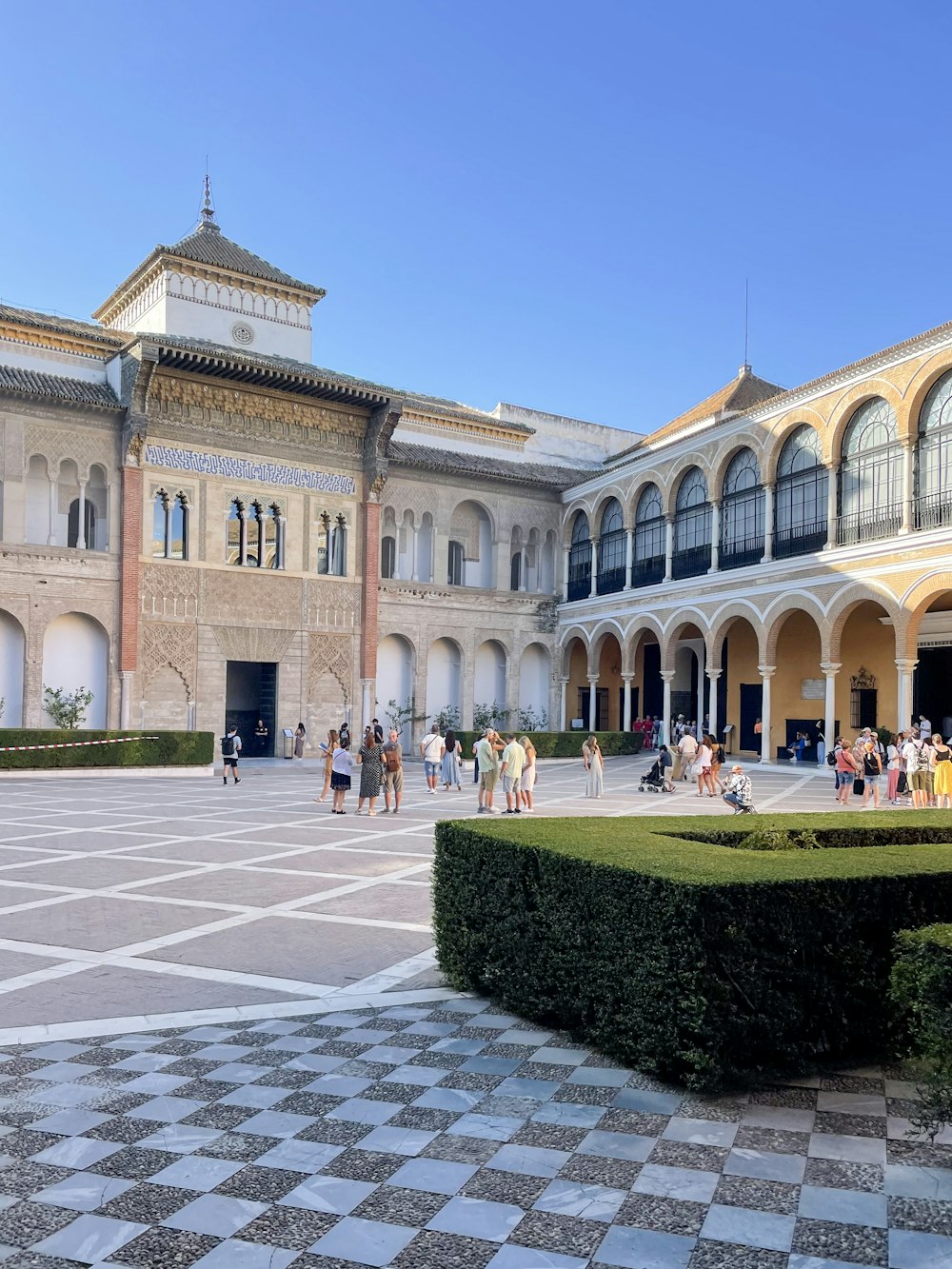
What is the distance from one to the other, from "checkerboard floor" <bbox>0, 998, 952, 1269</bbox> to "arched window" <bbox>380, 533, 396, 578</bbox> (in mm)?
29239

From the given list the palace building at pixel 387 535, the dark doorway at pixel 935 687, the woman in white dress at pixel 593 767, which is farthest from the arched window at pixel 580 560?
the woman in white dress at pixel 593 767

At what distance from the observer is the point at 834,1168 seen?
Answer: 3.86 meters

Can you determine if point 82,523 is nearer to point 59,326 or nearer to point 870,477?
point 59,326

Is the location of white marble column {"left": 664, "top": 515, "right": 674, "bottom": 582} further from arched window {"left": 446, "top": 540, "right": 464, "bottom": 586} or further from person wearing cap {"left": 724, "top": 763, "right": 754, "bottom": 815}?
person wearing cap {"left": 724, "top": 763, "right": 754, "bottom": 815}

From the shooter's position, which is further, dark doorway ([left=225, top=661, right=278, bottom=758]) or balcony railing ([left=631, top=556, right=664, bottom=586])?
balcony railing ([left=631, top=556, right=664, bottom=586])

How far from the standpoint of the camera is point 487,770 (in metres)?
16.7

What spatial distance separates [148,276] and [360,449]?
7.95m

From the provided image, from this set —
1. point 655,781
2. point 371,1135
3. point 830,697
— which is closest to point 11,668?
point 655,781

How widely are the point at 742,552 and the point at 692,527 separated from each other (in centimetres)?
236

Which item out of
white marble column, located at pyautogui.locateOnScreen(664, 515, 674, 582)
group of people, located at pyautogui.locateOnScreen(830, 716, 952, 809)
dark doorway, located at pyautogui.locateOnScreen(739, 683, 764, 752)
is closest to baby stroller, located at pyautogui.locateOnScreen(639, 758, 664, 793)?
group of people, located at pyautogui.locateOnScreen(830, 716, 952, 809)

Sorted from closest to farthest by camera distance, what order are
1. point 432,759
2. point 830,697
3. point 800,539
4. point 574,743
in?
point 432,759 → point 830,697 → point 800,539 → point 574,743

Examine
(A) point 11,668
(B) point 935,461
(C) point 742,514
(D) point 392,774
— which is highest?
(B) point 935,461

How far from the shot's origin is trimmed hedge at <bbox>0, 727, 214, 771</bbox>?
904 inches

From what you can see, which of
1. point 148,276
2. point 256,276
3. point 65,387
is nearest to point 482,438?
point 256,276
